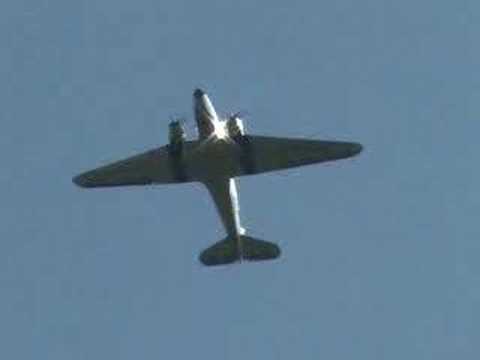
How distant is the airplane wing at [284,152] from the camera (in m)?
136

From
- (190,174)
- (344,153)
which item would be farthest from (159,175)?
(344,153)

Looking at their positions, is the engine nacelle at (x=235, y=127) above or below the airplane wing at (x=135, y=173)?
above

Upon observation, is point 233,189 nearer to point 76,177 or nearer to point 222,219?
point 222,219

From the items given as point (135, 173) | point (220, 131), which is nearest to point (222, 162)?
point (220, 131)

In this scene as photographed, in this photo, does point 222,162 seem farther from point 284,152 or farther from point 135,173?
point 135,173

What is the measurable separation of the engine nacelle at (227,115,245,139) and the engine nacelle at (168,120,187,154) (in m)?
3.37

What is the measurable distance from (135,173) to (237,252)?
33.2ft

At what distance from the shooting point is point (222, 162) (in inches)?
5379

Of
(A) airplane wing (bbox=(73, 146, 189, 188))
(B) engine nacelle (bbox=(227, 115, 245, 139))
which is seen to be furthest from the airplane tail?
(B) engine nacelle (bbox=(227, 115, 245, 139))

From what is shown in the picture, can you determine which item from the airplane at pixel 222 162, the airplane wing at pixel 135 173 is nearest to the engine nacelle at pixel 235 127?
the airplane at pixel 222 162

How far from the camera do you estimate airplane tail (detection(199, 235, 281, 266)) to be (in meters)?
142

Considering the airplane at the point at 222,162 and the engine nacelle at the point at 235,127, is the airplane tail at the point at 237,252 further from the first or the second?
the engine nacelle at the point at 235,127

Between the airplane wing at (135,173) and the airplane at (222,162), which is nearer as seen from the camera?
the airplane at (222,162)

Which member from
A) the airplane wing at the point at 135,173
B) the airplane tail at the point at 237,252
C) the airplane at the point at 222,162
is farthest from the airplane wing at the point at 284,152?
the airplane tail at the point at 237,252
